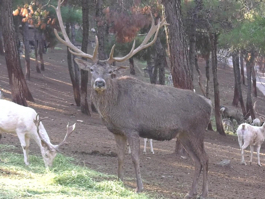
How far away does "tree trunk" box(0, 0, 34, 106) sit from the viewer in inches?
636

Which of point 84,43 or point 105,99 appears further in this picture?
point 84,43

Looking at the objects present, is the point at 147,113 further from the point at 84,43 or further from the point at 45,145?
the point at 84,43

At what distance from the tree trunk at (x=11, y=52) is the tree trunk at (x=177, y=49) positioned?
5837mm

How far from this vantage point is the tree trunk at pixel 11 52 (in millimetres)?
16156

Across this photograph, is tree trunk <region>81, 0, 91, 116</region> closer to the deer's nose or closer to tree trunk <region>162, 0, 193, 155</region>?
tree trunk <region>162, 0, 193, 155</region>

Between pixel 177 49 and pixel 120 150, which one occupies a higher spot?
pixel 177 49

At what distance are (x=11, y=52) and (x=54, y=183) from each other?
364 inches

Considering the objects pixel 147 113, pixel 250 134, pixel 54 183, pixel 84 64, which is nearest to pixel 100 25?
pixel 250 134

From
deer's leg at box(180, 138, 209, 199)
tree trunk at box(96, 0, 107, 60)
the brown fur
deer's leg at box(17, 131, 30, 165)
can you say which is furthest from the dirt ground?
tree trunk at box(96, 0, 107, 60)

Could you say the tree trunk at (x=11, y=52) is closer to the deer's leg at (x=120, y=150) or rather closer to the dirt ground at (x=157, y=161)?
the dirt ground at (x=157, y=161)

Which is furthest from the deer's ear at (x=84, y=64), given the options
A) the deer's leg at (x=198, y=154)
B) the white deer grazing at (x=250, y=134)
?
the white deer grazing at (x=250, y=134)

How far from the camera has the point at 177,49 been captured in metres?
12.4

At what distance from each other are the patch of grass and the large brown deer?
2.27ft

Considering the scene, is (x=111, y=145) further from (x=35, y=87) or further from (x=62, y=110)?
(x=35, y=87)
